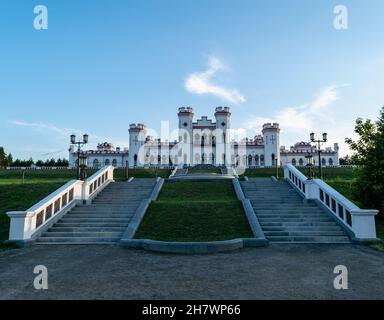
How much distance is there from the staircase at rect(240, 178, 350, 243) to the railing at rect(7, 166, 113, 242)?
9.33 m

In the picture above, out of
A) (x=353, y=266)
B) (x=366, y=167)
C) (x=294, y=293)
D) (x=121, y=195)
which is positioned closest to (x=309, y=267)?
(x=353, y=266)

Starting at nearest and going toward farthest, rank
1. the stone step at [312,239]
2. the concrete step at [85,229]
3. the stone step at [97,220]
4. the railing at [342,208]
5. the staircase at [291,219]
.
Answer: the railing at [342,208] < the stone step at [312,239] < the staircase at [291,219] < the concrete step at [85,229] < the stone step at [97,220]

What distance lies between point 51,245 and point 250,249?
24.3ft

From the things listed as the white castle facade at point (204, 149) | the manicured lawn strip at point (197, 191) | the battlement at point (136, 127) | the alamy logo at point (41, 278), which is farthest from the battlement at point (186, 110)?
the alamy logo at point (41, 278)

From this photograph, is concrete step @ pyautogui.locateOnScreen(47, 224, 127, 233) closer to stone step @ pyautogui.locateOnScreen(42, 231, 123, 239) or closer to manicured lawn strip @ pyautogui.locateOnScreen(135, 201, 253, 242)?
stone step @ pyautogui.locateOnScreen(42, 231, 123, 239)

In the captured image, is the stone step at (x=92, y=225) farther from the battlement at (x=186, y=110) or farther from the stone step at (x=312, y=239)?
the battlement at (x=186, y=110)

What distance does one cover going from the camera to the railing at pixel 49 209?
10133 millimetres

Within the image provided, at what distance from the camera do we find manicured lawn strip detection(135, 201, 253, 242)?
10.3m

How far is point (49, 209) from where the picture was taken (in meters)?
12.0

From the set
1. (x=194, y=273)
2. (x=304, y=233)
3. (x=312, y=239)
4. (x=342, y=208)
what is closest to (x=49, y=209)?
(x=194, y=273)

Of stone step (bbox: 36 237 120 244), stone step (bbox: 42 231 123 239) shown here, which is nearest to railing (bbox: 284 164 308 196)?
stone step (bbox: 42 231 123 239)

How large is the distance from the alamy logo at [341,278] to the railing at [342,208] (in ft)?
12.6
